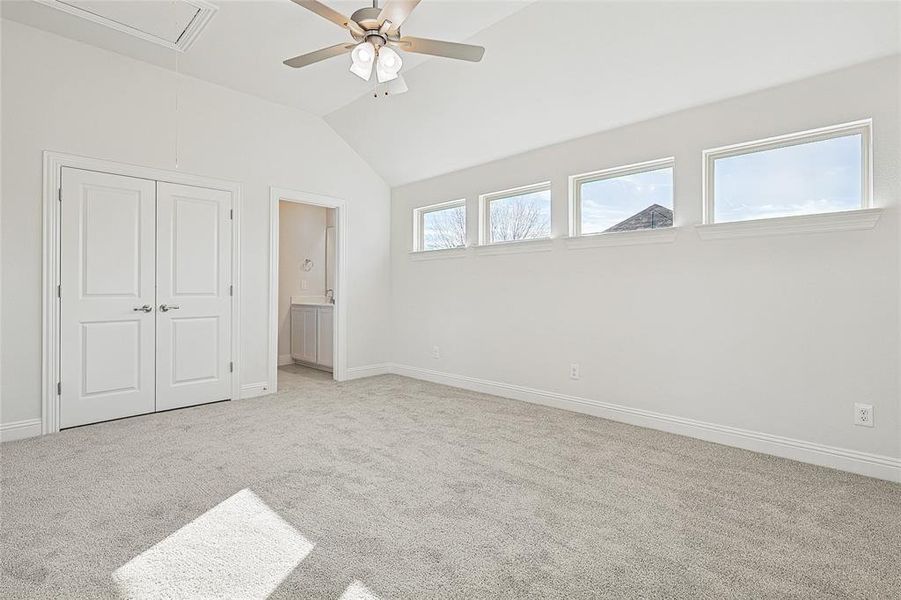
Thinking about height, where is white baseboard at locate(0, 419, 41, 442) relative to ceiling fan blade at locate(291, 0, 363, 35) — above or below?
below

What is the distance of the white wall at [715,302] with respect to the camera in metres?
2.63

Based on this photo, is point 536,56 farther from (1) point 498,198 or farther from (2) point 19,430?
(2) point 19,430

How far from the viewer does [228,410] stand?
4.06m

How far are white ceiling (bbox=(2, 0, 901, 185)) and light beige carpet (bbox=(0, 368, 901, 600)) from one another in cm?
253

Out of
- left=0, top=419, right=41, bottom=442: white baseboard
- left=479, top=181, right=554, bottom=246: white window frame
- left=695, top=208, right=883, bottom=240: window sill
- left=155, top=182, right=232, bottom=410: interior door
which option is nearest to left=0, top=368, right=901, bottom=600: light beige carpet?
left=0, top=419, right=41, bottom=442: white baseboard

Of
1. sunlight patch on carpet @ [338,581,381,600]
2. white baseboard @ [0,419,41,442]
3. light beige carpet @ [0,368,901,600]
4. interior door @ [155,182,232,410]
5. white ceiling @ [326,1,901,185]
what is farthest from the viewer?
interior door @ [155,182,232,410]

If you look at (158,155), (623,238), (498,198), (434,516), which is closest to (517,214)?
(498,198)

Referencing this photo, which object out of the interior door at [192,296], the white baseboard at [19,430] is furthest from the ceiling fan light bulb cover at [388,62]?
the white baseboard at [19,430]

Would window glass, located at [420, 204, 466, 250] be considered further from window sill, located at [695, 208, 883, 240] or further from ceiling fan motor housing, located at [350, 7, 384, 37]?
ceiling fan motor housing, located at [350, 7, 384, 37]

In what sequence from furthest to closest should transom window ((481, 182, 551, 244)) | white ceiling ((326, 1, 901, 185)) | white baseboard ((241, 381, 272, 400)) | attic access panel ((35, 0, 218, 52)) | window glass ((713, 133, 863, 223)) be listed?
white baseboard ((241, 381, 272, 400)), transom window ((481, 182, 551, 244)), attic access panel ((35, 0, 218, 52)), window glass ((713, 133, 863, 223)), white ceiling ((326, 1, 901, 185))

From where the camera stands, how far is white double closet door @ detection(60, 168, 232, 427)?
3.54 m

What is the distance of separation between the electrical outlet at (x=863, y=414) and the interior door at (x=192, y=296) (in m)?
4.91

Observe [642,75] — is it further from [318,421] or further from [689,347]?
[318,421]

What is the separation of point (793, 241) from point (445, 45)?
249 centimetres
